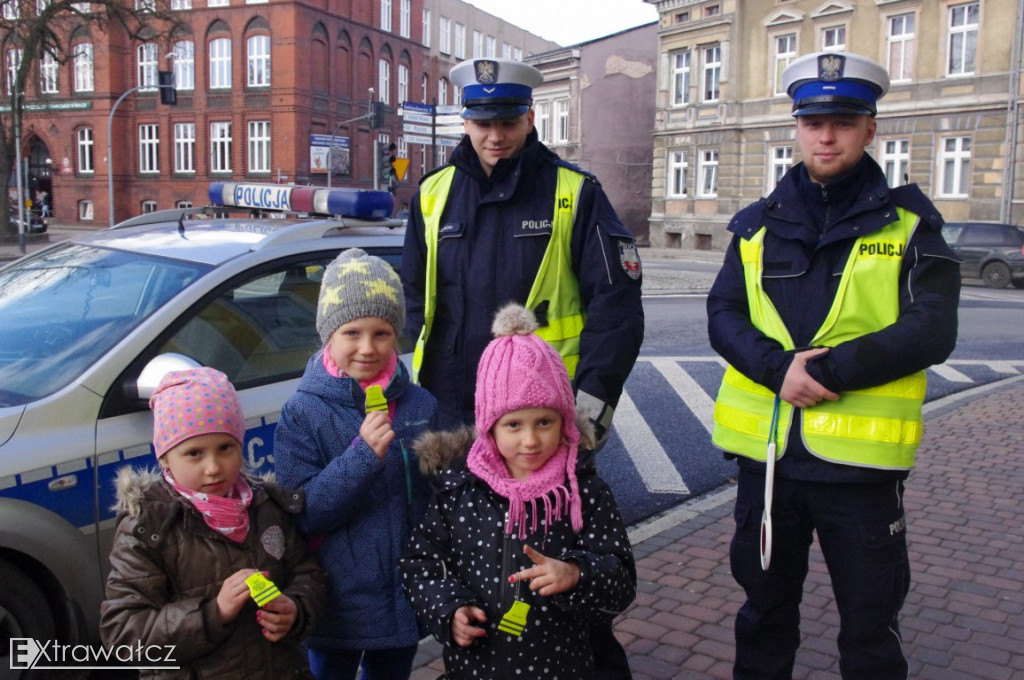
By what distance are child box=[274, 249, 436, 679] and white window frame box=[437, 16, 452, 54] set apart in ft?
213

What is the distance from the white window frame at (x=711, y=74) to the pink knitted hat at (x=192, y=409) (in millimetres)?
37758

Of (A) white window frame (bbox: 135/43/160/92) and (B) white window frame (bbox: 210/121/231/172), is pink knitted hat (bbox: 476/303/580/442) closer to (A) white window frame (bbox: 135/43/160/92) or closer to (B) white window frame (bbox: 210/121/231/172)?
(B) white window frame (bbox: 210/121/231/172)

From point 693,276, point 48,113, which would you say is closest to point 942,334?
point 693,276

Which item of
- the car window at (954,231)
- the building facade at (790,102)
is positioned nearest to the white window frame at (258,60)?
the building facade at (790,102)

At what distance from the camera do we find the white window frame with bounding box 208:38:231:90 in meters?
48.3

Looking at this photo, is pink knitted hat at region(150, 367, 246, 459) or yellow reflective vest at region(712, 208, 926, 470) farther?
yellow reflective vest at region(712, 208, 926, 470)

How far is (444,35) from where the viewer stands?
65.5 metres

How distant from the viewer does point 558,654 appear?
2367 mm

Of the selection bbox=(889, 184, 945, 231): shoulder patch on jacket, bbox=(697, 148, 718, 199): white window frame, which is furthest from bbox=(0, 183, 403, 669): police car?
bbox=(697, 148, 718, 199): white window frame

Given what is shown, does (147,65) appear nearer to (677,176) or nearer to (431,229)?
(677,176)

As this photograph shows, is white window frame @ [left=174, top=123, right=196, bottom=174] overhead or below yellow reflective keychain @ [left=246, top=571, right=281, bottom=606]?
overhead

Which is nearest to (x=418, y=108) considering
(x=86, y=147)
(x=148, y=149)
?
(x=148, y=149)

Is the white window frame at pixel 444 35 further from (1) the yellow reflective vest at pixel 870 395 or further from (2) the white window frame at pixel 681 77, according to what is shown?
(1) the yellow reflective vest at pixel 870 395

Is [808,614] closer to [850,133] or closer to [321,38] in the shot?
[850,133]
